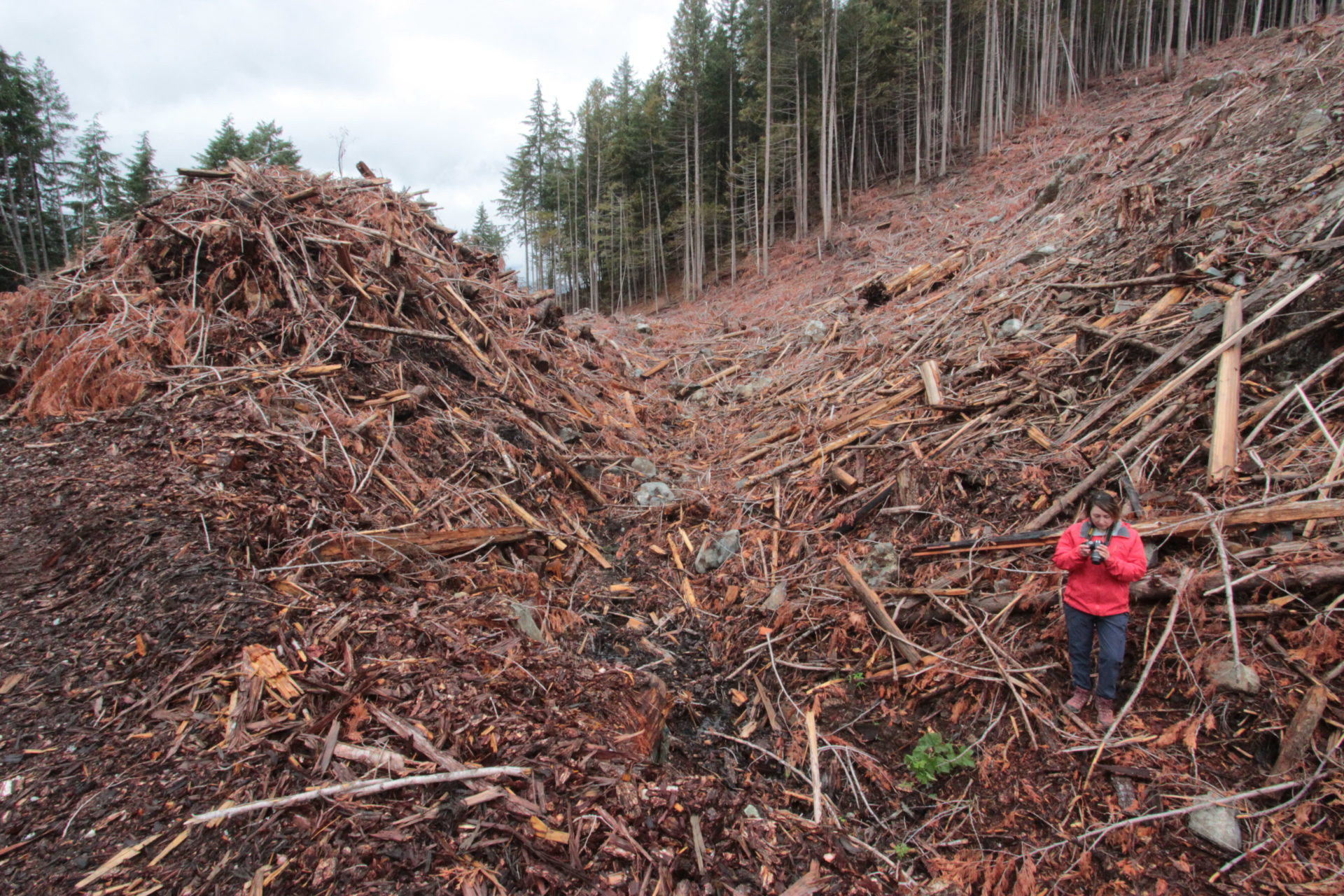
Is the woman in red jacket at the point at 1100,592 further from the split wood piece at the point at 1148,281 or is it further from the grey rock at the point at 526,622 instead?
the split wood piece at the point at 1148,281

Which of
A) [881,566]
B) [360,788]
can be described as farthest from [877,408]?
[360,788]

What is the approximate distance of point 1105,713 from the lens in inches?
105

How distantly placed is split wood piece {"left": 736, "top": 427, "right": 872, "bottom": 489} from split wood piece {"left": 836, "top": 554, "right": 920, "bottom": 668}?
169cm

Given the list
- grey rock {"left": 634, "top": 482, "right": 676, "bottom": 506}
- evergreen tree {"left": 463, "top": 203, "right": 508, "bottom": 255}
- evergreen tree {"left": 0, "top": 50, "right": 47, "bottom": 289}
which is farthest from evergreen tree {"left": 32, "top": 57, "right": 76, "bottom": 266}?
grey rock {"left": 634, "top": 482, "right": 676, "bottom": 506}

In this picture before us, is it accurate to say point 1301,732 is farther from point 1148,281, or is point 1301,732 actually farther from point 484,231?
point 484,231

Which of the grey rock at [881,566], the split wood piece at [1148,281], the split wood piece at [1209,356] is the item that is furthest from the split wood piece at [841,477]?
the split wood piece at [1148,281]

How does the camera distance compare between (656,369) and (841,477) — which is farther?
(656,369)

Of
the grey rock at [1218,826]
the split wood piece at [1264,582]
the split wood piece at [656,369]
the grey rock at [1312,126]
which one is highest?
the grey rock at [1312,126]

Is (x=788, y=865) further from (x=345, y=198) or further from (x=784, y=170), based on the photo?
(x=784, y=170)

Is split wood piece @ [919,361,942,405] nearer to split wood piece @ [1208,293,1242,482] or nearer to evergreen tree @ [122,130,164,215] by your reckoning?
split wood piece @ [1208,293,1242,482]

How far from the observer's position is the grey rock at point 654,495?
19.0ft

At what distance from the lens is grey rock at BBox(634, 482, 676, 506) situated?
5.80 meters

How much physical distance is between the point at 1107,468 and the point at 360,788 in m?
4.37

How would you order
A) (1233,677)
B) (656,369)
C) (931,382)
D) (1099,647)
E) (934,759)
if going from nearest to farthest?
(1233,677) → (1099,647) → (934,759) → (931,382) → (656,369)
